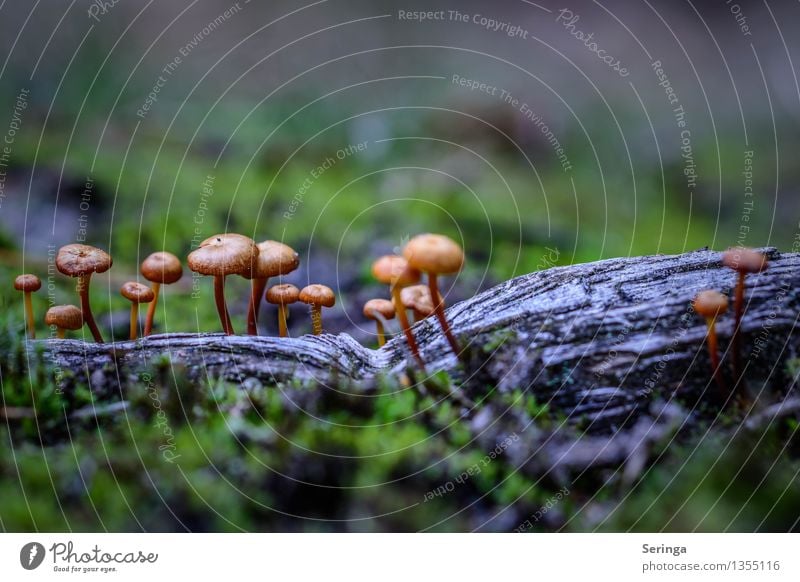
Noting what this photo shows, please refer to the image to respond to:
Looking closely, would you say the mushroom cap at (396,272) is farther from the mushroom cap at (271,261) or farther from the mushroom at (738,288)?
the mushroom at (738,288)

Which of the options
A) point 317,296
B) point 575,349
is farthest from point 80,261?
point 575,349

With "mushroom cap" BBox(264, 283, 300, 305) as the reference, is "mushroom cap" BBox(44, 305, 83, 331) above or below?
below

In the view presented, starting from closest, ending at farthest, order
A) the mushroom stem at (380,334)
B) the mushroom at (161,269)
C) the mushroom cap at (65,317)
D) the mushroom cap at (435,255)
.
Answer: the mushroom cap at (435,255) → the mushroom at (161,269) → the mushroom cap at (65,317) → the mushroom stem at (380,334)

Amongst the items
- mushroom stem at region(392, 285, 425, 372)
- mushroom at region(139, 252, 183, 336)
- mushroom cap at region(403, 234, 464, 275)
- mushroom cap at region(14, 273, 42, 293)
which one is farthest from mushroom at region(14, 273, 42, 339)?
mushroom cap at region(403, 234, 464, 275)

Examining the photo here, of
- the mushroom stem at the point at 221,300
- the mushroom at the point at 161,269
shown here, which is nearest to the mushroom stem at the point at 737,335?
the mushroom stem at the point at 221,300

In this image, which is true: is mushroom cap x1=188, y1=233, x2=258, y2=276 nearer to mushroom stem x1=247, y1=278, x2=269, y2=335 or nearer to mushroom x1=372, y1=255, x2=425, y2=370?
mushroom stem x1=247, y1=278, x2=269, y2=335

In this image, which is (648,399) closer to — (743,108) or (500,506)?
(500,506)
